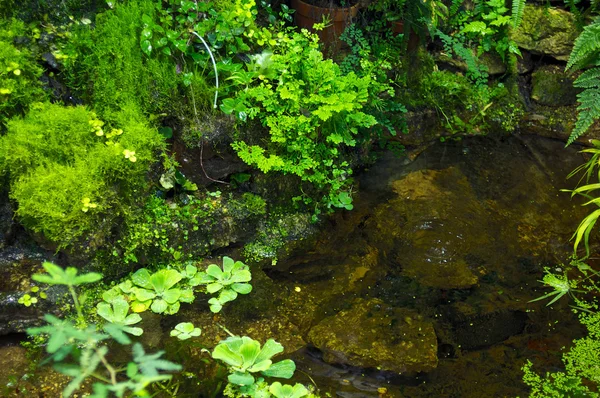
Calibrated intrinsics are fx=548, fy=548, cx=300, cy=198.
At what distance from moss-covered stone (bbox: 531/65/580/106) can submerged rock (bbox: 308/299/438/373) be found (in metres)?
2.94

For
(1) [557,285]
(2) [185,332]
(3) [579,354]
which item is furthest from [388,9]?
(2) [185,332]

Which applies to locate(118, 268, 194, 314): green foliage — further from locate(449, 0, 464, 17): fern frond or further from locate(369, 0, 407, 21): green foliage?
locate(449, 0, 464, 17): fern frond

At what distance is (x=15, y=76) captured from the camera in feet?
10.9

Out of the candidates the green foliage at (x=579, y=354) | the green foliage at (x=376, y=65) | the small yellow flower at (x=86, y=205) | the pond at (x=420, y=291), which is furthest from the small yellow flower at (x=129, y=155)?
the green foliage at (x=579, y=354)

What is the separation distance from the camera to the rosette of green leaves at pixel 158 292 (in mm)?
3109

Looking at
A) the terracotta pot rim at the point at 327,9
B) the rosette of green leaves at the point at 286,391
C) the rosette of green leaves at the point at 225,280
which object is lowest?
the rosette of green leaves at the point at 225,280

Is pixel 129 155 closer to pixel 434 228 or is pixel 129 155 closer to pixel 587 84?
pixel 434 228

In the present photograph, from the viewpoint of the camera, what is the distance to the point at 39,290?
322 cm

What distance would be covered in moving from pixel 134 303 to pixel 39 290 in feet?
1.93

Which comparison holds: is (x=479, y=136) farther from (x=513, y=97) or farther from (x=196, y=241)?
(x=196, y=241)

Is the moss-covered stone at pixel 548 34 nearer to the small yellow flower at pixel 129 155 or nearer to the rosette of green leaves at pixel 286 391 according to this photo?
the small yellow flower at pixel 129 155

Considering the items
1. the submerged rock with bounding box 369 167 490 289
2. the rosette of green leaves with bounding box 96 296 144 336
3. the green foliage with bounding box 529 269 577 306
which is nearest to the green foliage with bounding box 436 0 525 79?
the submerged rock with bounding box 369 167 490 289

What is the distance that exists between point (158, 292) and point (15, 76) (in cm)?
158

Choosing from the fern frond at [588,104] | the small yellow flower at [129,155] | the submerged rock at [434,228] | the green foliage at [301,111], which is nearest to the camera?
the small yellow flower at [129,155]
